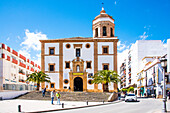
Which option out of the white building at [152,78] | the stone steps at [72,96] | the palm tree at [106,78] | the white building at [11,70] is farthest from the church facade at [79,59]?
the white building at [11,70]

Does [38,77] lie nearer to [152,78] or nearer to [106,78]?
[106,78]

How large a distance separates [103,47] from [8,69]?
84.7 feet

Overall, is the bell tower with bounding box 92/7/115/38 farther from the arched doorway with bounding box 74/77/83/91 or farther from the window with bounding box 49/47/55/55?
the arched doorway with bounding box 74/77/83/91

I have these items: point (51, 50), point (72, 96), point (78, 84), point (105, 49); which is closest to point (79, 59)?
point (78, 84)

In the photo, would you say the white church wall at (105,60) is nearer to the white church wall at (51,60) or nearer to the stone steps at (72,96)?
the white church wall at (51,60)

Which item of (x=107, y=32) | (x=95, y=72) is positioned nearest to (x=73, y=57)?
(x=95, y=72)

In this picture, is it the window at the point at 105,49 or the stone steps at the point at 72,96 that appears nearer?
the stone steps at the point at 72,96

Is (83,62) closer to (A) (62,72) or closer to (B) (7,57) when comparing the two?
(A) (62,72)

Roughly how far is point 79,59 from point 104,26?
29.5 ft

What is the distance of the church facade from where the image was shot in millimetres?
50938

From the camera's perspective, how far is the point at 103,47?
171 ft

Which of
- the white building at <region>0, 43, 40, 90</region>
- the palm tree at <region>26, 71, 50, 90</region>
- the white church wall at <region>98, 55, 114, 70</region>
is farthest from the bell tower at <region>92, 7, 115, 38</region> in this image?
the white building at <region>0, 43, 40, 90</region>

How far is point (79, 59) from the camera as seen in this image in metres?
52.0

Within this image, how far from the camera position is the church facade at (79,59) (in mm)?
50938
